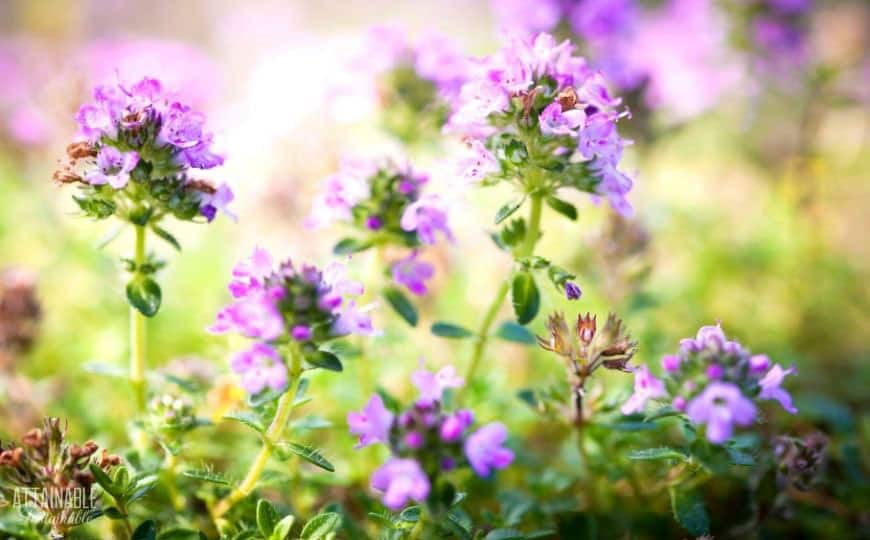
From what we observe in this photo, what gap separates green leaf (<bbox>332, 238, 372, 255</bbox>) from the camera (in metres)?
2.60

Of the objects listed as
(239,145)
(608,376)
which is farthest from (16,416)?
(239,145)

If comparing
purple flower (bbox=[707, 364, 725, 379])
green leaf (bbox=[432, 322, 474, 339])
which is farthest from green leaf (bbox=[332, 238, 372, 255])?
purple flower (bbox=[707, 364, 725, 379])

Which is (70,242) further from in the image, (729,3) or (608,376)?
(729,3)

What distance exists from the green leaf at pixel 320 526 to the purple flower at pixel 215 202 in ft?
2.85

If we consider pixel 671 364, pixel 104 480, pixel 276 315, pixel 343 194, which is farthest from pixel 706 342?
pixel 104 480

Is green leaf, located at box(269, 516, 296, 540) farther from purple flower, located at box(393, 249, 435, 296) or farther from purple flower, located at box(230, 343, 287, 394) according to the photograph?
purple flower, located at box(393, 249, 435, 296)

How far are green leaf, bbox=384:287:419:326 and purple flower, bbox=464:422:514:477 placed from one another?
2.75 feet

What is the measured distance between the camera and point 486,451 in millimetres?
1723

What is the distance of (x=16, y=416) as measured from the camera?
2992 millimetres

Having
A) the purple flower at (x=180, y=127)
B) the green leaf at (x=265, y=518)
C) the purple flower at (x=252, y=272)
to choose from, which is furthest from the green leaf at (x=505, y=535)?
the purple flower at (x=180, y=127)

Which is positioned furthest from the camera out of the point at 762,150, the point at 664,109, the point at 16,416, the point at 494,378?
the point at 762,150

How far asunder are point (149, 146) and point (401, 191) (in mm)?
820

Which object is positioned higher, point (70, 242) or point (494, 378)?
point (70, 242)

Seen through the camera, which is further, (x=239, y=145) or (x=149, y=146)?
(x=239, y=145)
